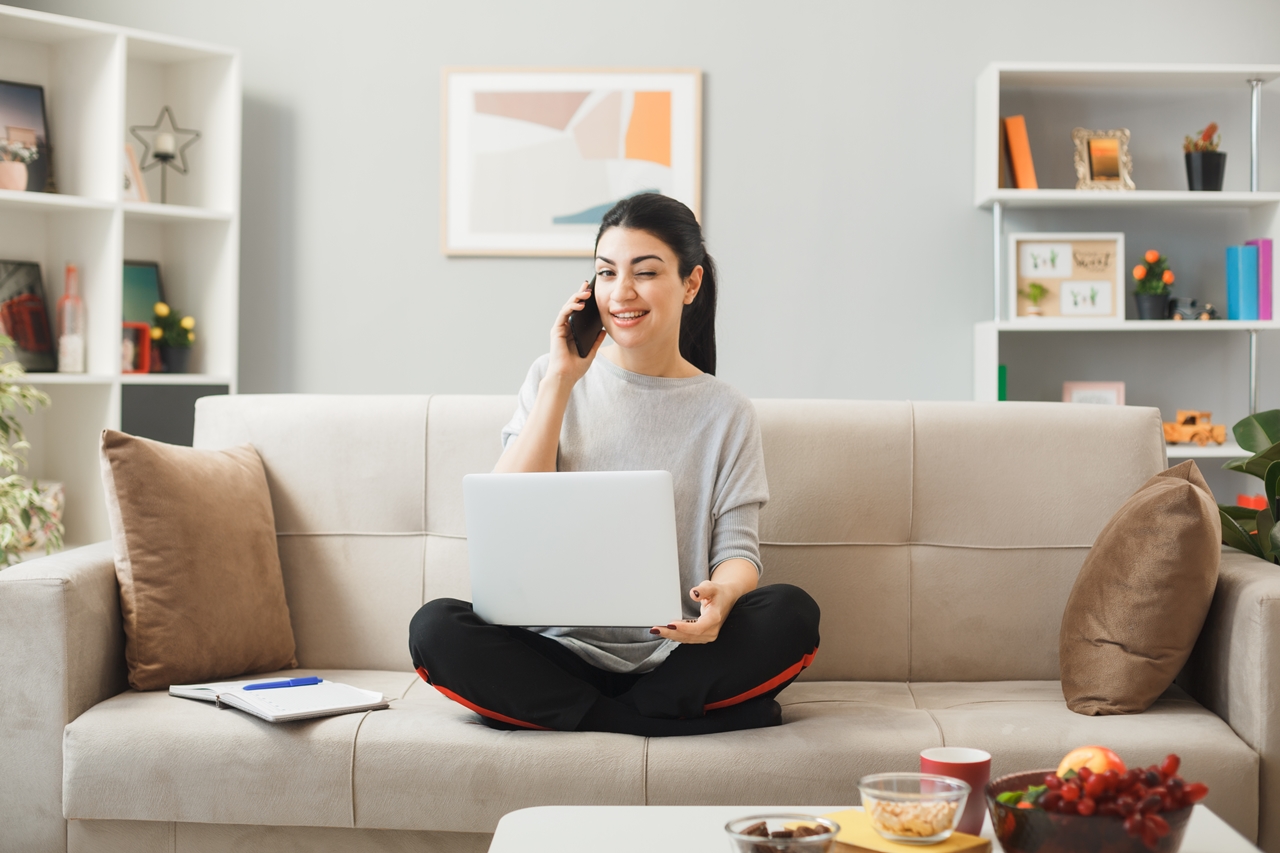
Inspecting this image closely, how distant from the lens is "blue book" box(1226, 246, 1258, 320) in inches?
117

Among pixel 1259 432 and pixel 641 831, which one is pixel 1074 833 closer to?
pixel 641 831

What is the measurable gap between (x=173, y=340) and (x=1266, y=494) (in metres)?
2.72

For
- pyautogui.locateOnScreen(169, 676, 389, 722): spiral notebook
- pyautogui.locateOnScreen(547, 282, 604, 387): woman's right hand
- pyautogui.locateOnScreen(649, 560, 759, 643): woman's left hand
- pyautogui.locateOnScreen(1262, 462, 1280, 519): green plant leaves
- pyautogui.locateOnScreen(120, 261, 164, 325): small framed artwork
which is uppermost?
pyautogui.locateOnScreen(120, 261, 164, 325): small framed artwork

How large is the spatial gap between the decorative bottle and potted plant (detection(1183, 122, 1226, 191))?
A: 305 cm

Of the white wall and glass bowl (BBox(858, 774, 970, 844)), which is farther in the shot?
the white wall

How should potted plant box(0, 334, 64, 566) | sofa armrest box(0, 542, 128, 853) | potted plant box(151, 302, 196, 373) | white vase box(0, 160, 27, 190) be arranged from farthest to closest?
1. potted plant box(151, 302, 196, 373)
2. white vase box(0, 160, 27, 190)
3. potted plant box(0, 334, 64, 566)
4. sofa armrest box(0, 542, 128, 853)

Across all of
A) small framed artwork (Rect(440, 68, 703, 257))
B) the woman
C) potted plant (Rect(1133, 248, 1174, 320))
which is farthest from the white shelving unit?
potted plant (Rect(1133, 248, 1174, 320))

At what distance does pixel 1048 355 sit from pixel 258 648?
2.34 metres

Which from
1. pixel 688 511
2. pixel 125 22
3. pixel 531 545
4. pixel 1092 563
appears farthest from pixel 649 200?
pixel 125 22

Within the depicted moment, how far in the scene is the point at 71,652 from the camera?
161cm

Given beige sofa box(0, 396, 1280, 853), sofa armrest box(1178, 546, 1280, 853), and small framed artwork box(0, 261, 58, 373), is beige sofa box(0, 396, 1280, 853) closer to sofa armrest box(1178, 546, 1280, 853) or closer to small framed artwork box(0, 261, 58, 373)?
sofa armrest box(1178, 546, 1280, 853)

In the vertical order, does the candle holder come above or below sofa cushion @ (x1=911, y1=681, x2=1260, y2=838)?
above

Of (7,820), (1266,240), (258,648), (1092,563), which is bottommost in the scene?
(7,820)

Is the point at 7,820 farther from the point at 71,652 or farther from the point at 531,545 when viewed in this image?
the point at 531,545
